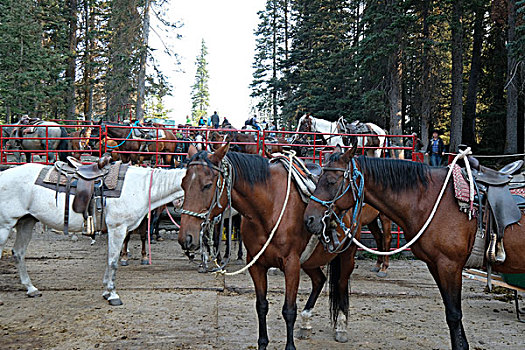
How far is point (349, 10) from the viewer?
95.6 feet

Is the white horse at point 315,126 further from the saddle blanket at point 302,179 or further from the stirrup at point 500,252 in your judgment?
the stirrup at point 500,252

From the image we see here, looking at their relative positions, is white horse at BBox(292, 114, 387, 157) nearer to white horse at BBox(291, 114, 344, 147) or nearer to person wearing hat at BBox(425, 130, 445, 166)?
white horse at BBox(291, 114, 344, 147)

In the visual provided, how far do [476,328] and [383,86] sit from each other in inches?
671

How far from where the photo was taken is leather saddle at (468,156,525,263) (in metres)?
3.65

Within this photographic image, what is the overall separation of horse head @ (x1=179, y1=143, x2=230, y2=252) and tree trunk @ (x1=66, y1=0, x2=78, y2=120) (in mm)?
25743

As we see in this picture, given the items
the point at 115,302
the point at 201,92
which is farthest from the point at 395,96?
the point at 201,92

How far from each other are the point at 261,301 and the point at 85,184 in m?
3.56

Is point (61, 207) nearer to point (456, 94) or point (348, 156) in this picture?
point (348, 156)

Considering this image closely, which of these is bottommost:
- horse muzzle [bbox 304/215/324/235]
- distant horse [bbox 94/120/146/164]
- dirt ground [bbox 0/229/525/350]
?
dirt ground [bbox 0/229/525/350]

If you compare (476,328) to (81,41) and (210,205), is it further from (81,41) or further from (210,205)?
(81,41)

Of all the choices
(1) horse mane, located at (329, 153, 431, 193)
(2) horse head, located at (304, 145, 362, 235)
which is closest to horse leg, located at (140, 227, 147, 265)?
(2) horse head, located at (304, 145, 362, 235)

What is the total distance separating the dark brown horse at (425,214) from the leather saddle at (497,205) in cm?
13

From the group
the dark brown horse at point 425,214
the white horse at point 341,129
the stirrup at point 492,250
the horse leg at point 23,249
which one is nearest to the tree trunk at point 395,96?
the white horse at point 341,129

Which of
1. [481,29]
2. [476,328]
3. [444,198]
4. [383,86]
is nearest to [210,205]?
[444,198]
